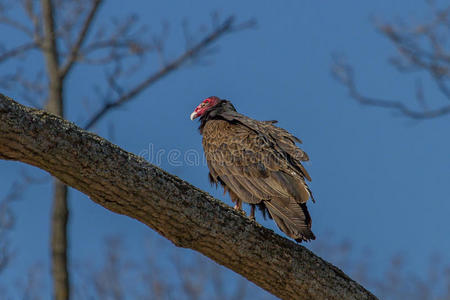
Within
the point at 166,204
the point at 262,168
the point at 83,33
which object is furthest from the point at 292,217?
the point at 83,33

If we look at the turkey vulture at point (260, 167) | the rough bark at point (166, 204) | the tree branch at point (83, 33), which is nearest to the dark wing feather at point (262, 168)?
the turkey vulture at point (260, 167)

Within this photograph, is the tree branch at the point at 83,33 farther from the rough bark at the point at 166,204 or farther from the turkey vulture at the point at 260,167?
the rough bark at the point at 166,204

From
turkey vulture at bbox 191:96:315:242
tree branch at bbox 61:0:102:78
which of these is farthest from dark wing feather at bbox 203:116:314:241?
tree branch at bbox 61:0:102:78

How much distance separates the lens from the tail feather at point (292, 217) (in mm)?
3738

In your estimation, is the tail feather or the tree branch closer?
the tail feather

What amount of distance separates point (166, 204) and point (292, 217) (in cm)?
92

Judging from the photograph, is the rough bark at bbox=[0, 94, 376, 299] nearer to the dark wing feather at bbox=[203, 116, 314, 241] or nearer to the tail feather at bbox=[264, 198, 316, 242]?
the tail feather at bbox=[264, 198, 316, 242]

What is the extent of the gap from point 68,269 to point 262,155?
273cm

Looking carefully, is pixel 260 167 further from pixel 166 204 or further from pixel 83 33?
pixel 83 33

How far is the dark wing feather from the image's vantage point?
3941 millimetres

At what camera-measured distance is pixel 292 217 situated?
3.87 m

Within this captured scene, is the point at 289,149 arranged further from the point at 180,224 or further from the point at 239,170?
the point at 180,224

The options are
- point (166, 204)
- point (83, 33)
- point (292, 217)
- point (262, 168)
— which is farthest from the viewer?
point (83, 33)

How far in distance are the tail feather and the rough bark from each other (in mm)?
93
